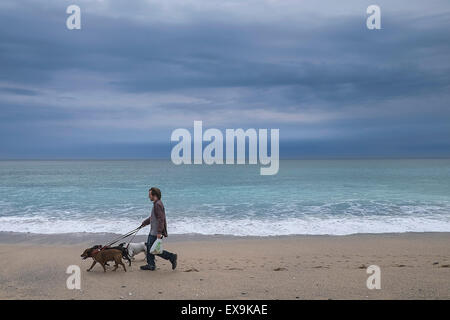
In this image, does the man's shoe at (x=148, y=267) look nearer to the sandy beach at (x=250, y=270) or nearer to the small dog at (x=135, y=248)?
the sandy beach at (x=250, y=270)

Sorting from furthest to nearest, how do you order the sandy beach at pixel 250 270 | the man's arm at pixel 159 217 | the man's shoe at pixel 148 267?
the man's shoe at pixel 148 267 → the man's arm at pixel 159 217 → the sandy beach at pixel 250 270

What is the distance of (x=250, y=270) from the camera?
702 centimetres

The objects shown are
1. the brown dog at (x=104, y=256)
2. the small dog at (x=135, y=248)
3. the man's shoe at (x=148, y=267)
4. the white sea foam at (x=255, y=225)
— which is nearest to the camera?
the brown dog at (x=104, y=256)

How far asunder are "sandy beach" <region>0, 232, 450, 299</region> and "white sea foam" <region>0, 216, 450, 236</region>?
4.88 ft

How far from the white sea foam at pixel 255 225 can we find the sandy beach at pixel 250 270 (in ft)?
4.88

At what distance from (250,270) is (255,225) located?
6070 millimetres

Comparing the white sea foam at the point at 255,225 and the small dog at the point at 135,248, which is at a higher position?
the small dog at the point at 135,248

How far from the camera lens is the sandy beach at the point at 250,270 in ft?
18.4

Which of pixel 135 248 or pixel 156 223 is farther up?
pixel 156 223

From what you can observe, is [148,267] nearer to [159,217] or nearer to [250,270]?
[159,217]

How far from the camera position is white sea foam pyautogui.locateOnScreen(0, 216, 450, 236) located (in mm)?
12000

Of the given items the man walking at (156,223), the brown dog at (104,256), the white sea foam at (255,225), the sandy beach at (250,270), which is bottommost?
the white sea foam at (255,225)

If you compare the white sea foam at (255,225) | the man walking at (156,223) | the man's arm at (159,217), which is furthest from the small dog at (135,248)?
the white sea foam at (255,225)

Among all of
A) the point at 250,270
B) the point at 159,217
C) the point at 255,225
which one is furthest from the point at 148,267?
the point at 255,225
